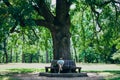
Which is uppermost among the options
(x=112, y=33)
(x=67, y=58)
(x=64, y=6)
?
(x=64, y=6)

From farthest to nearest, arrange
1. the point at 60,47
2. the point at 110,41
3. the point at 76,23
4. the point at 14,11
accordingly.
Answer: the point at 76,23
the point at 110,41
the point at 60,47
the point at 14,11

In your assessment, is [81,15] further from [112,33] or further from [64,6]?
[64,6]

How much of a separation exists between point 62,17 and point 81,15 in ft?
23.5

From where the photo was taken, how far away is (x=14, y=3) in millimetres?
26250

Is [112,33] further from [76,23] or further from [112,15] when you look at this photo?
[76,23]

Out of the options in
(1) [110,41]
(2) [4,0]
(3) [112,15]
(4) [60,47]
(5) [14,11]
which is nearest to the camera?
(5) [14,11]

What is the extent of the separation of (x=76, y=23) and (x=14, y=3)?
11.6 m

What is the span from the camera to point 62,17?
92.1 feet

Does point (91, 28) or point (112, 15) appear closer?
point (112, 15)

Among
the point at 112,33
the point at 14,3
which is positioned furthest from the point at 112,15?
the point at 14,3

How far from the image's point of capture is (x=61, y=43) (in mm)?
27797

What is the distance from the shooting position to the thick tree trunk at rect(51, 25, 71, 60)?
27812mm

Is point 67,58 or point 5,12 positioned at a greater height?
point 5,12

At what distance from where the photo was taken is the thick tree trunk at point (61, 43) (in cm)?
2781
